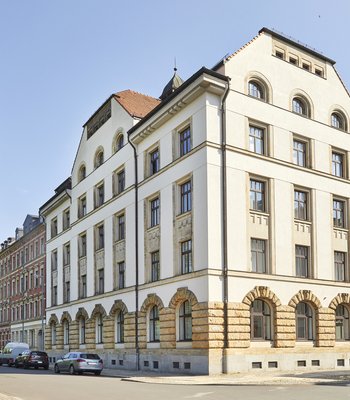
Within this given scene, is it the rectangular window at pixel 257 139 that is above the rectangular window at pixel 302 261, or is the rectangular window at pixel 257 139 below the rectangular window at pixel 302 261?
above

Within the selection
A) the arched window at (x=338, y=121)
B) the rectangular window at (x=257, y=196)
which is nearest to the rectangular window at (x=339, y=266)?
the rectangular window at (x=257, y=196)

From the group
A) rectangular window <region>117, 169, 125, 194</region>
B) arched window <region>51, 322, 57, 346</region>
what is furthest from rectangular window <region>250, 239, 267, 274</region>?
arched window <region>51, 322, 57, 346</region>

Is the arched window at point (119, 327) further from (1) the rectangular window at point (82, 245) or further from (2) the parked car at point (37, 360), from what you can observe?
(1) the rectangular window at point (82, 245)

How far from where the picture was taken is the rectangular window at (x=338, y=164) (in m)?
37.6

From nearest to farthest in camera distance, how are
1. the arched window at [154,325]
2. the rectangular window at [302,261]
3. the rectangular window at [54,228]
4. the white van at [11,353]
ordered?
the rectangular window at [302,261] < the arched window at [154,325] < the white van at [11,353] < the rectangular window at [54,228]

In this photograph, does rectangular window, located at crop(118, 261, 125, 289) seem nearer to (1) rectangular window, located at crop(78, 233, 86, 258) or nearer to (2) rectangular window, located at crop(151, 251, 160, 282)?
(2) rectangular window, located at crop(151, 251, 160, 282)

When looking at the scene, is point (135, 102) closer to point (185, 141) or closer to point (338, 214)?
point (185, 141)

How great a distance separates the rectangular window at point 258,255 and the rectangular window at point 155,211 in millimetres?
6444

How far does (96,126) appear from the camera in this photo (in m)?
46.6

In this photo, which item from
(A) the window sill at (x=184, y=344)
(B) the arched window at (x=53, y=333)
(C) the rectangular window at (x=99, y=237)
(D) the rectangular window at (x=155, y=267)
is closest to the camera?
(A) the window sill at (x=184, y=344)

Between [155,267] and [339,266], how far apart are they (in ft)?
36.3

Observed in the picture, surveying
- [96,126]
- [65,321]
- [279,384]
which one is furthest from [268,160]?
[65,321]

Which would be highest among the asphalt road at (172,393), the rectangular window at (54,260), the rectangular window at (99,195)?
the rectangular window at (99,195)

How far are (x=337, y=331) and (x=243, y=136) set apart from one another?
1281cm
